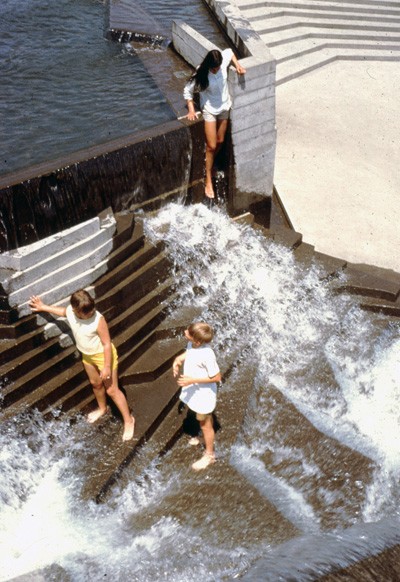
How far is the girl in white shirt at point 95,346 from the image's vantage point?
618 centimetres

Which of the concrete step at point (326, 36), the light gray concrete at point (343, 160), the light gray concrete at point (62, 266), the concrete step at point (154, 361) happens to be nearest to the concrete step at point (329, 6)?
the concrete step at point (326, 36)

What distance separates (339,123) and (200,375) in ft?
26.5

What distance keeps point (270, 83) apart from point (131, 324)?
3.97m

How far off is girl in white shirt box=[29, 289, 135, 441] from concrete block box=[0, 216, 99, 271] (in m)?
0.38

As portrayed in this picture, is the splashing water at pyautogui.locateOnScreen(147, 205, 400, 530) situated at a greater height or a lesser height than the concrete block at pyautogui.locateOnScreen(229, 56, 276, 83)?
lesser

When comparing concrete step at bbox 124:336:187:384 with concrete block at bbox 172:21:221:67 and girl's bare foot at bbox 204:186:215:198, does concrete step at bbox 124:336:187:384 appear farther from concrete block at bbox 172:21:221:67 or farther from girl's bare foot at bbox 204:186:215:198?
concrete block at bbox 172:21:221:67

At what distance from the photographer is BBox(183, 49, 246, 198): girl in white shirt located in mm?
8430

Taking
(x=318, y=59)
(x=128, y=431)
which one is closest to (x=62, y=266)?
(x=128, y=431)

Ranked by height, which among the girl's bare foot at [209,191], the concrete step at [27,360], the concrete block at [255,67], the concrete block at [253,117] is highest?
the concrete block at [255,67]

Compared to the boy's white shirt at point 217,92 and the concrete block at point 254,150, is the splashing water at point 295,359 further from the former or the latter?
the boy's white shirt at point 217,92

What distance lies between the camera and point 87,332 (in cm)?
630

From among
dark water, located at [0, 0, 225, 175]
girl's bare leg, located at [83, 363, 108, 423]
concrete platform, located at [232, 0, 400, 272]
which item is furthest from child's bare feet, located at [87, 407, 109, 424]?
concrete platform, located at [232, 0, 400, 272]

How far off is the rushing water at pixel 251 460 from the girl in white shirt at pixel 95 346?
1.39 feet

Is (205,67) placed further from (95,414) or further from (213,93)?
(95,414)
